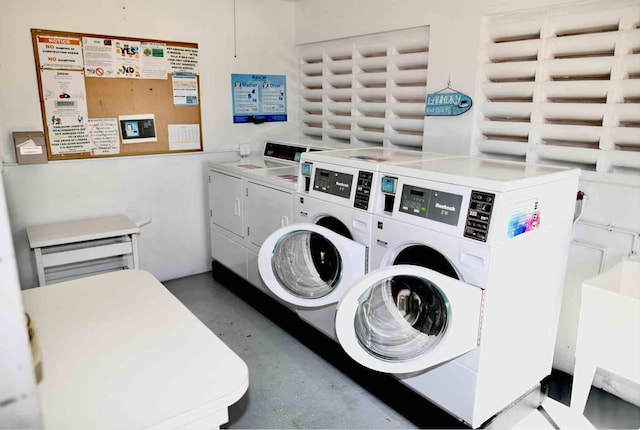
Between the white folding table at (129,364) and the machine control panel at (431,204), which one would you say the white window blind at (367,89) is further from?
the white folding table at (129,364)

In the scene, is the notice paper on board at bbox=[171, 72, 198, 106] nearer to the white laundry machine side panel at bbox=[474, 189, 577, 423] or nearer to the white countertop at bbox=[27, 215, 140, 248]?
the white countertop at bbox=[27, 215, 140, 248]

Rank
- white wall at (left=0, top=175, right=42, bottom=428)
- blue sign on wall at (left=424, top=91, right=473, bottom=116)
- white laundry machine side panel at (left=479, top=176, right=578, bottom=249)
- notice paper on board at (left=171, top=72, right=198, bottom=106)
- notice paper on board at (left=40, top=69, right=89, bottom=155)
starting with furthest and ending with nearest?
notice paper on board at (left=171, top=72, right=198, bottom=106)
notice paper on board at (left=40, top=69, right=89, bottom=155)
blue sign on wall at (left=424, top=91, right=473, bottom=116)
white laundry machine side panel at (left=479, top=176, right=578, bottom=249)
white wall at (left=0, top=175, right=42, bottom=428)

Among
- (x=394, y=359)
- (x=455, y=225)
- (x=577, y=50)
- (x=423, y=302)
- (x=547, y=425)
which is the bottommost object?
(x=547, y=425)

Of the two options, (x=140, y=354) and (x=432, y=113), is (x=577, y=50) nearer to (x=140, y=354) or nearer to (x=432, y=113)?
(x=432, y=113)

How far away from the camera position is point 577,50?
2502 mm

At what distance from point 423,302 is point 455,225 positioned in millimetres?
446

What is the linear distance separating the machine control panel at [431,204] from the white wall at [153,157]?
98.9 inches

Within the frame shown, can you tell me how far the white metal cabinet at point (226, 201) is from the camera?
12.2 feet

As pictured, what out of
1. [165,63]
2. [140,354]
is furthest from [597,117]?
[165,63]

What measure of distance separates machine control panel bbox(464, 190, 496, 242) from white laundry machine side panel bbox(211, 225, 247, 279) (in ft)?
7.06

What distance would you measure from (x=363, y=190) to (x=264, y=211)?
1.09 meters

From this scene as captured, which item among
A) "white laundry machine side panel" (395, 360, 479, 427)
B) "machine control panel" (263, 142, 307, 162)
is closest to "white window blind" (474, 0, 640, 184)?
"white laundry machine side panel" (395, 360, 479, 427)

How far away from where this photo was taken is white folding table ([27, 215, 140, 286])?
10.5ft

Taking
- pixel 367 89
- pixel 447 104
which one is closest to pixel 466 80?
pixel 447 104
